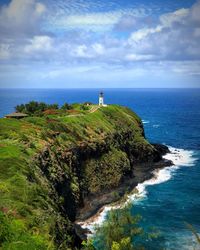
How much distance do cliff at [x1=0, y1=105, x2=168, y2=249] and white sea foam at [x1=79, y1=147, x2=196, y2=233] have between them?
2.14m

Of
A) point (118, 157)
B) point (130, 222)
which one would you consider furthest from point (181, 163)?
point (130, 222)

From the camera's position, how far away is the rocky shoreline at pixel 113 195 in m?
58.0

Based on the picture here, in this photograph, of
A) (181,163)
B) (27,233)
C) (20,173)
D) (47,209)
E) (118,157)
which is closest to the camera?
(27,233)

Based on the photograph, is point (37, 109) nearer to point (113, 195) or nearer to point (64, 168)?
point (64, 168)

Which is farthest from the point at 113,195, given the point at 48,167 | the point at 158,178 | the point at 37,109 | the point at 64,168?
the point at 37,109

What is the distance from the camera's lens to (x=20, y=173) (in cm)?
4269

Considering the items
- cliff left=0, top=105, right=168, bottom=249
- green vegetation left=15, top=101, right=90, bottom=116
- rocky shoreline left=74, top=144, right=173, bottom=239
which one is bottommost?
rocky shoreline left=74, top=144, right=173, bottom=239

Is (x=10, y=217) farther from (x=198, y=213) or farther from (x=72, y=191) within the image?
(x=198, y=213)

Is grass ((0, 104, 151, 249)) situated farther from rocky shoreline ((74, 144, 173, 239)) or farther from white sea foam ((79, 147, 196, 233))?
white sea foam ((79, 147, 196, 233))

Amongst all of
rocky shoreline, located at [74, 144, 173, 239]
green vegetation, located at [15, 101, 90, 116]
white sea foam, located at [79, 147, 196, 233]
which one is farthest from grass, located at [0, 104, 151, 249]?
green vegetation, located at [15, 101, 90, 116]

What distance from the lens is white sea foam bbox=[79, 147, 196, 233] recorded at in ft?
188

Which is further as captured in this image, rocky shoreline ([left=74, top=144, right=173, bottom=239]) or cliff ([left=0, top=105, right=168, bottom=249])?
rocky shoreline ([left=74, top=144, right=173, bottom=239])

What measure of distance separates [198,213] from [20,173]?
35.7 m

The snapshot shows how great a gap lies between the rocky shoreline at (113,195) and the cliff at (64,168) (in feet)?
0.65
